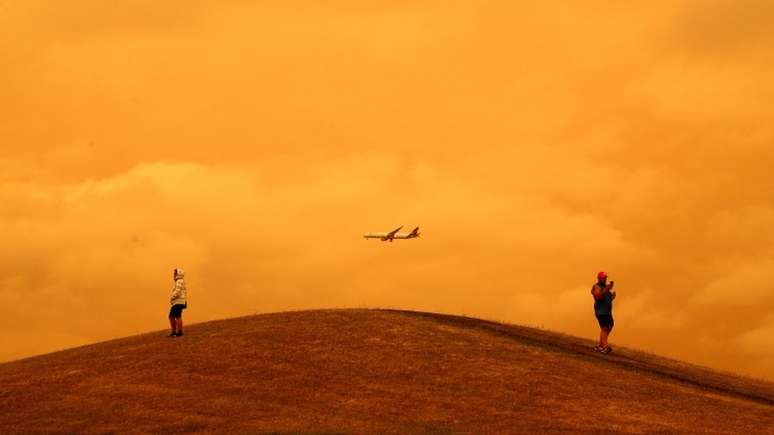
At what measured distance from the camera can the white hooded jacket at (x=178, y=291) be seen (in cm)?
3153

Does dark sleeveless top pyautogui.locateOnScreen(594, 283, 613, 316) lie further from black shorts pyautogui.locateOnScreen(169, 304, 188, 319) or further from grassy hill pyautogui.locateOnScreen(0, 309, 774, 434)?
black shorts pyautogui.locateOnScreen(169, 304, 188, 319)

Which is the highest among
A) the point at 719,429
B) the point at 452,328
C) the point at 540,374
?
the point at 452,328

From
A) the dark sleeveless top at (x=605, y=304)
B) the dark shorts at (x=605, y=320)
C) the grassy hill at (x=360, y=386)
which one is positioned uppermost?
the dark sleeveless top at (x=605, y=304)

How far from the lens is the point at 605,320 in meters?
32.7

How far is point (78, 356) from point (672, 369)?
22122mm

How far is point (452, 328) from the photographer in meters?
32.4

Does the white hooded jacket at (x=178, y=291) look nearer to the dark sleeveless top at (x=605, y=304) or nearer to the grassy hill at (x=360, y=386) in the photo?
the grassy hill at (x=360, y=386)

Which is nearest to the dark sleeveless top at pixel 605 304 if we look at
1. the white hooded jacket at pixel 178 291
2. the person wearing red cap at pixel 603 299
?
the person wearing red cap at pixel 603 299

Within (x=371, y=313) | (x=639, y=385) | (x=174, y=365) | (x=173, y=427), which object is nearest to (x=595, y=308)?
(x=639, y=385)

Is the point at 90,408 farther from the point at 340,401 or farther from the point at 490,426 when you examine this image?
the point at 490,426

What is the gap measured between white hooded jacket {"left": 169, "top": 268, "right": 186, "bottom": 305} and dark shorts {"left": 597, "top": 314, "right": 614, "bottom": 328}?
1548cm

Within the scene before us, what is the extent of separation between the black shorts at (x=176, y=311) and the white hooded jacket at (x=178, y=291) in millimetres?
148

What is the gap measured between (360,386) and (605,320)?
1249cm

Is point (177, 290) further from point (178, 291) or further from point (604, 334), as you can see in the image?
point (604, 334)
